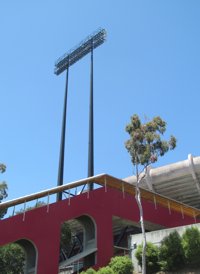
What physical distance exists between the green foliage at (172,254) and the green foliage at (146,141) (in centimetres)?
448

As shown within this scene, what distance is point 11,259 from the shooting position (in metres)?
22.2

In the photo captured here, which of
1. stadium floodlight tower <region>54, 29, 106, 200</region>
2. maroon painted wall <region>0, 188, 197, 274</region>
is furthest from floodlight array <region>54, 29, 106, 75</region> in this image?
maroon painted wall <region>0, 188, 197, 274</region>

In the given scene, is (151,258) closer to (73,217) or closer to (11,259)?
(73,217)

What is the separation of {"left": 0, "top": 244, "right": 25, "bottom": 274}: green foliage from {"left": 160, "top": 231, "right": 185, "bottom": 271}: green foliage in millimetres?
8558

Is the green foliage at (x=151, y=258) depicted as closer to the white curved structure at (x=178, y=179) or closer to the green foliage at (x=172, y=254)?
the green foliage at (x=172, y=254)

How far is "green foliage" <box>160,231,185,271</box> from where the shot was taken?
19375 millimetres

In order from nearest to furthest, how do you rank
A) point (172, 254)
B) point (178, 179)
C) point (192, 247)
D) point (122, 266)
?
point (192, 247)
point (172, 254)
point (122, 266)
point (178, 179)

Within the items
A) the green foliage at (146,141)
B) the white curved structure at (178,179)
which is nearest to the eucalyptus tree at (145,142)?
the green foliage at (146,141)

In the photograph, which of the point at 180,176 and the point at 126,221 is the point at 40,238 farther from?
→ the point at 180,176

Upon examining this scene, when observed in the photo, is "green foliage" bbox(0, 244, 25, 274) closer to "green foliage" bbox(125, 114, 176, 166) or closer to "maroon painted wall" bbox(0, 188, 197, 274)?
"maroon painted wall" bbox(0, 188, 197, 274)

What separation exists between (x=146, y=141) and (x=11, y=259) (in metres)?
10.7

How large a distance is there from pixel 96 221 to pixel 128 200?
12.3 ft

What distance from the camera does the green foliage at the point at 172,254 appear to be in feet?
63.6

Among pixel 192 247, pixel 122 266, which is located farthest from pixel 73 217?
pixel 192 247
